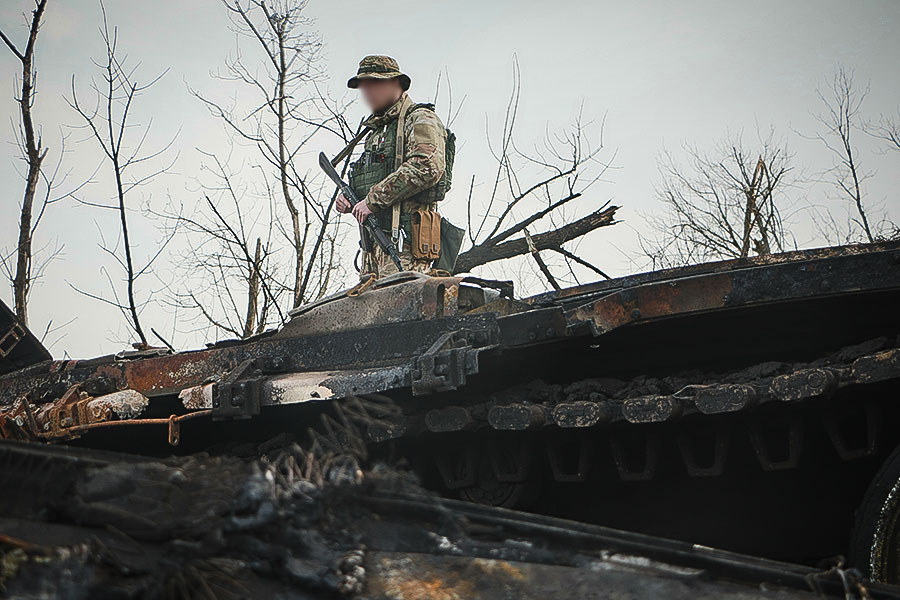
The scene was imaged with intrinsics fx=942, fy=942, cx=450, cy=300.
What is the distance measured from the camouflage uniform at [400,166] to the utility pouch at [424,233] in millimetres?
39

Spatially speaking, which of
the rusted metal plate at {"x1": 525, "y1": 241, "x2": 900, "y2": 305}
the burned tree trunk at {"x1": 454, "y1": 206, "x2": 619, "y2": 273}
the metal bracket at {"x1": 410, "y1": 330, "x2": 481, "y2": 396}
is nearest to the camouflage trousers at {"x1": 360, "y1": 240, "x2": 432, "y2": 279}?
the rusted metal plate at {"x1": 525, "y1": 241, "x2": 900, "y2": 305}

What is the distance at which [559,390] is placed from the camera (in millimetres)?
4715

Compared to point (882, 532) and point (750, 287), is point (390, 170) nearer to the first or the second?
point (750, 287)

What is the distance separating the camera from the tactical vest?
6703 mm

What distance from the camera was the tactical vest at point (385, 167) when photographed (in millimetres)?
6703

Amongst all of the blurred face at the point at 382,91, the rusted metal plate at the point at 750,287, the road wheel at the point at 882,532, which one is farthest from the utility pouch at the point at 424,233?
the road wheel at the point at 882,532

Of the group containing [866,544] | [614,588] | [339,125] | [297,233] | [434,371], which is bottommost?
[866,544]

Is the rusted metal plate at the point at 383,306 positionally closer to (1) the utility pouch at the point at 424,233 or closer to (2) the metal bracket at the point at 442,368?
(2) the metal bracket at the point at 442,368

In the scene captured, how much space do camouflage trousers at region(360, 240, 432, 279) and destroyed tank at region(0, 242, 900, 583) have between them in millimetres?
1208

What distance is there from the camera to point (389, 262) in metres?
6.76

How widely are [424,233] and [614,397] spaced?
2.53 meters

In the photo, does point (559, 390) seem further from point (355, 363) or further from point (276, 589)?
point (276, 589)

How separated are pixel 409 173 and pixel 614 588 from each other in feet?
15.4

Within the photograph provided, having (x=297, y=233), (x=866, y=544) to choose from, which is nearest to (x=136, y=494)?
(x=866, y=544)
